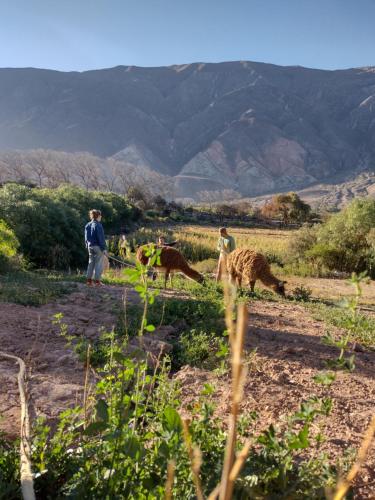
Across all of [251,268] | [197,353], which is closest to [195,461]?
[197,353]

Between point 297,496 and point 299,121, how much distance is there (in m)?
187

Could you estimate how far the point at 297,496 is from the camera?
238 cm

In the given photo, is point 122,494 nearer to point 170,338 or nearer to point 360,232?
point 170,338

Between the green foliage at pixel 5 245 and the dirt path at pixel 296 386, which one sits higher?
the green foliage at pixel 5 245

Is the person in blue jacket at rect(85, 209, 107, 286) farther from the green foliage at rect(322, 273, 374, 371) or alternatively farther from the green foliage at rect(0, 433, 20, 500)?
the green foliage at rect(322, 273, 374, 371)

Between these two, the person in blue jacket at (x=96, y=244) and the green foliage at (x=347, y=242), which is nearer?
the person in blue jacket at (x=96, y=244)

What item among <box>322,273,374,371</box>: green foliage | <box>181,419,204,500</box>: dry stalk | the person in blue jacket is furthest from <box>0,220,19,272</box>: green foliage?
<box>181,419,204,500</box>: dry stalk

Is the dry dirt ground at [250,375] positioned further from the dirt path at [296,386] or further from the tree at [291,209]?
the tree at [291,209]

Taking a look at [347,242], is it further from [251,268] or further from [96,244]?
[96,244]

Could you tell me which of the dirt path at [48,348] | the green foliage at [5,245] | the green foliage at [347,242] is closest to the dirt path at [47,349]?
the dirt path at [48,348]

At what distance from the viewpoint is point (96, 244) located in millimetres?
10094

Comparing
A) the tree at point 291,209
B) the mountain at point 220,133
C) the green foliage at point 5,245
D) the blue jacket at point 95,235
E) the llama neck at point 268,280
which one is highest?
the mountain at point 220,133

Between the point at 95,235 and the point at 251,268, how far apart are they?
3971 mm

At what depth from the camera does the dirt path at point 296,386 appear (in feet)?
11.9
